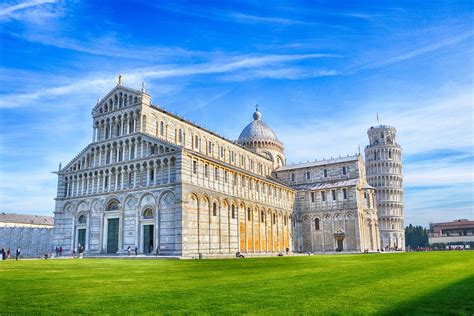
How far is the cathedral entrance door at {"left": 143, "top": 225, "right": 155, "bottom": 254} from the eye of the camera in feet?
141

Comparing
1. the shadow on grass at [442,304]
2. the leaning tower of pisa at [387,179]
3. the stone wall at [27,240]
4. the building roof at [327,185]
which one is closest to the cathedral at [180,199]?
the building roof at [327,185]

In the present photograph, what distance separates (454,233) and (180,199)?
10371 centimetres

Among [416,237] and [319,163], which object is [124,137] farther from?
[416,237]

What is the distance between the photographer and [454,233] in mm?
116062

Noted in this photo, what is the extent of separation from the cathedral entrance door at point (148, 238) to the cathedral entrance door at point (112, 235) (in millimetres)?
4522

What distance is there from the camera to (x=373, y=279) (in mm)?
14656

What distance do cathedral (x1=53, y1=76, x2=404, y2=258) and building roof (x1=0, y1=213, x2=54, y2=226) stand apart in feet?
93.5

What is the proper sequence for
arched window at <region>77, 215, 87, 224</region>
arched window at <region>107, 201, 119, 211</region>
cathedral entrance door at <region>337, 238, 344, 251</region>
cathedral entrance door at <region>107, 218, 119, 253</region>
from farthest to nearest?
1. cathedral entrance door at <region>337, 238, 344, 251</region>
2. arched window at <region>77, 215, 87, 224</region>
3. arched window at <region>107, 201, 119, 211</region>
4. cathedral entrance door at <region>107, 218, 119, 253</region>

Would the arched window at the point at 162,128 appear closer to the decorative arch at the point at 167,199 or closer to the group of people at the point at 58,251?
the decorative arch at the point at 167,199

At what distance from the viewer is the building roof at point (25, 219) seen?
72812mm

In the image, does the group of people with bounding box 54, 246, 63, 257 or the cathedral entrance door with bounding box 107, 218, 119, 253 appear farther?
the group of people with bounding box 54, 246, 63, 257

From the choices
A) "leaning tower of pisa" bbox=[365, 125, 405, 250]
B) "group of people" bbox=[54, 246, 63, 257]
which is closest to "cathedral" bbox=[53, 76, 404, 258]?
"group of people" bbox=[54, 246, 63, 257]

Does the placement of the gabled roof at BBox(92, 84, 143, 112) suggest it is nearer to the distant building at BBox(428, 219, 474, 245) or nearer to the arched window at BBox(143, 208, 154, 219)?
the arched window at BBox(143, 208, 154, 219)

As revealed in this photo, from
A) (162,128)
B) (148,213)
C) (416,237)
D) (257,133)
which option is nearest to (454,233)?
(416,237)
